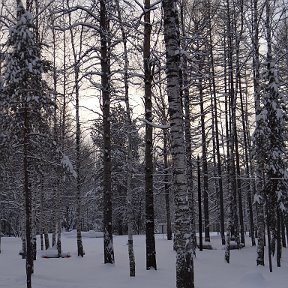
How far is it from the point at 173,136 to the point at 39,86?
6.90 meters

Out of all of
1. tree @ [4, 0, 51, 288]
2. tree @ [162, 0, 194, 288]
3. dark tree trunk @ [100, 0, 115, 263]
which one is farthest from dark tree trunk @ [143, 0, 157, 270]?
tree @ [162, 0, 194, 288]

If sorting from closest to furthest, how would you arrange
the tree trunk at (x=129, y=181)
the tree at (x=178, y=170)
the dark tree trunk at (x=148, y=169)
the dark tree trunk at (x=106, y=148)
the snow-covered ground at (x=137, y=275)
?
the tree at (x=178, y=170)
the snow-covered ground at (x=137, y=275)
the tree trunk at (x=129, y=181)
the dark tree trunk at (x=148, y=169)
the dark tree trunk at (x=106, y=148)

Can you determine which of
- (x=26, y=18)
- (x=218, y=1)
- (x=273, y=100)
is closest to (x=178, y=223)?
(x=26, y=18)

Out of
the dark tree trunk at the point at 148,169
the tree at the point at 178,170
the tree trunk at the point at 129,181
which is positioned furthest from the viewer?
the dark tree trunk at the point at 148,169

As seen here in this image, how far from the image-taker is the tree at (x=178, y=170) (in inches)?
343

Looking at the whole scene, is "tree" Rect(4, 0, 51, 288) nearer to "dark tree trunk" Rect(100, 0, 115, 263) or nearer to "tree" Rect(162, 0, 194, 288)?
"dark tree trunk" Rect(100, 0, 115, 263)

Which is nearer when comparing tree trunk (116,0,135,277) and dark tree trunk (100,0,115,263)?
tree trunk (116,0,135,277)

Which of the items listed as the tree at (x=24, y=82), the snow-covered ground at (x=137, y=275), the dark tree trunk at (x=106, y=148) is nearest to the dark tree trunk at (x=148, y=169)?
the snow-covered ground at (x=137, y=275)

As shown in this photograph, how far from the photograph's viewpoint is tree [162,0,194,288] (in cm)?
872

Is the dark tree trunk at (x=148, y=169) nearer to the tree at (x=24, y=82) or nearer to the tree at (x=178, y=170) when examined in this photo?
the tree at (x=24, y=82)

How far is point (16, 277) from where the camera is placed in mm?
14133

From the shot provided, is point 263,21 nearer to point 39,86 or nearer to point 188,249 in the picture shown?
point 39,86

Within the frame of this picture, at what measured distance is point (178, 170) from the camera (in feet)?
28.9

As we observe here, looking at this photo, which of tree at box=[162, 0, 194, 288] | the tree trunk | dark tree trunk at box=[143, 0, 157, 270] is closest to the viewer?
tree at box=[162, 0, 194, 288]
